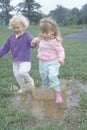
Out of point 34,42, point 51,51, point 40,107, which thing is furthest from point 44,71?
point 40,107

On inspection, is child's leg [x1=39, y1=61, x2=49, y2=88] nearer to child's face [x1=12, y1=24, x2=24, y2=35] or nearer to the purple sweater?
the purple sweater

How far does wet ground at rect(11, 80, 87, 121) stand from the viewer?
16.0 ft

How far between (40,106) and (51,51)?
0.84m

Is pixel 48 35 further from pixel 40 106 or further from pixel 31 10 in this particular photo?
pixel 31 10

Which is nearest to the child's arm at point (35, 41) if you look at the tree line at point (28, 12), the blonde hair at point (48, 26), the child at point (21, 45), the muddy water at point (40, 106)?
the child at point (21, 45)

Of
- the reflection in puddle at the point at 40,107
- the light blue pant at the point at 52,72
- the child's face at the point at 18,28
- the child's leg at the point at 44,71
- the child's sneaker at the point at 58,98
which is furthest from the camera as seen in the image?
the child's face at the point at 18,28

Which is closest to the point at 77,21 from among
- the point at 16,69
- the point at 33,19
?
the point at 33,19

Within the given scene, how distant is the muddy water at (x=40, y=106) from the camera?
4840 millimetres

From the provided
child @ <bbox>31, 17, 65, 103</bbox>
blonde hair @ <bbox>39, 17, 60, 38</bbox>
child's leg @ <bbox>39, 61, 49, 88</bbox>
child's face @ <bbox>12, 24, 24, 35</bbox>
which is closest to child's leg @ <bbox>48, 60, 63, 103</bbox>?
child @ <bbox>31, 17, 65, 103</bbox>

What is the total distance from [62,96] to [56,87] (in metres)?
0.23

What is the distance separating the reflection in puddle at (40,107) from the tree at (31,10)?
56523 mm

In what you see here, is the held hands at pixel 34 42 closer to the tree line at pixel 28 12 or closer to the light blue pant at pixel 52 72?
the light blue pant at pixel 52 72

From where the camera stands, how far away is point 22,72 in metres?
5.96

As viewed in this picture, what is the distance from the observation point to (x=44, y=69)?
18.6 feet
